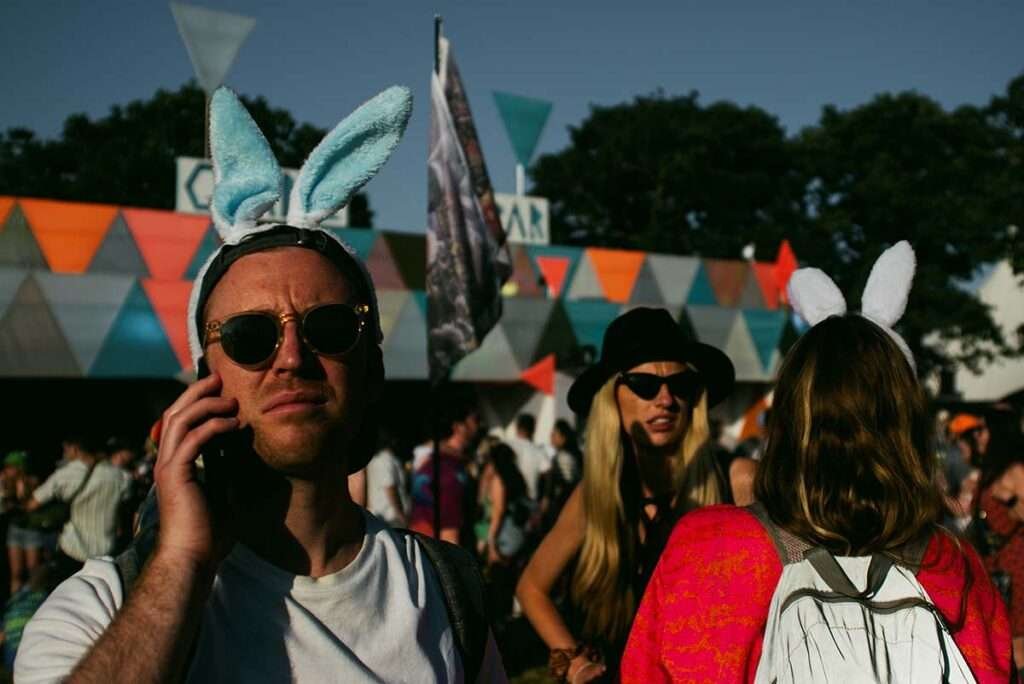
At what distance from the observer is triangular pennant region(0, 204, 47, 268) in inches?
633

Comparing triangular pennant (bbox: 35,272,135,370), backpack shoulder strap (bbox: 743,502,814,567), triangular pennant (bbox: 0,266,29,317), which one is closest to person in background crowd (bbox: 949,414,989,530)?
backpack shoulder strap (bbox: 743,502,814,567)

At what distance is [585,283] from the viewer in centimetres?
2202

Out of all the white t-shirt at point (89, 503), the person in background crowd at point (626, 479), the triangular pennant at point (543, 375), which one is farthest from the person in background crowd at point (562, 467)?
the person in background crowd at point (626, 479)

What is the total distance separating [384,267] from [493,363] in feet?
8.97

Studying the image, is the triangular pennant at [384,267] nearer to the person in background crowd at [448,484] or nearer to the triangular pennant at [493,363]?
the triangular pennant at [493,363]

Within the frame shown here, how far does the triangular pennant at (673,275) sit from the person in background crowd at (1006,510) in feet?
58.0

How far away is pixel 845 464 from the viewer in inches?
77.9

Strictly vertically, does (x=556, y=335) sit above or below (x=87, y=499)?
above

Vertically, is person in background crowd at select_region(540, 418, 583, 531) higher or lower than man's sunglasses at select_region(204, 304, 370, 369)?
lower

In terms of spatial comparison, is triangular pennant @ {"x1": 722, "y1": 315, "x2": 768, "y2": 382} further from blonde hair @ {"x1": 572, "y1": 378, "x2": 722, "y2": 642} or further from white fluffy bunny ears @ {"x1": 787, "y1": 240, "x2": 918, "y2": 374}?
white fluffy bunny ears @ {"x1": 787, "y1": 240, "x2": 918, "y2": 374}

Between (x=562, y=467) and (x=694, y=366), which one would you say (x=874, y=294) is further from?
(x=562, y=467)

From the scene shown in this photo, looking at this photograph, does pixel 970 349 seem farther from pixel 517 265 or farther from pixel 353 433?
pixel 353 433

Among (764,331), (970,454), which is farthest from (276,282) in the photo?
(764,331)

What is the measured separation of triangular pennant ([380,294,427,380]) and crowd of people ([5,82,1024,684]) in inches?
626
